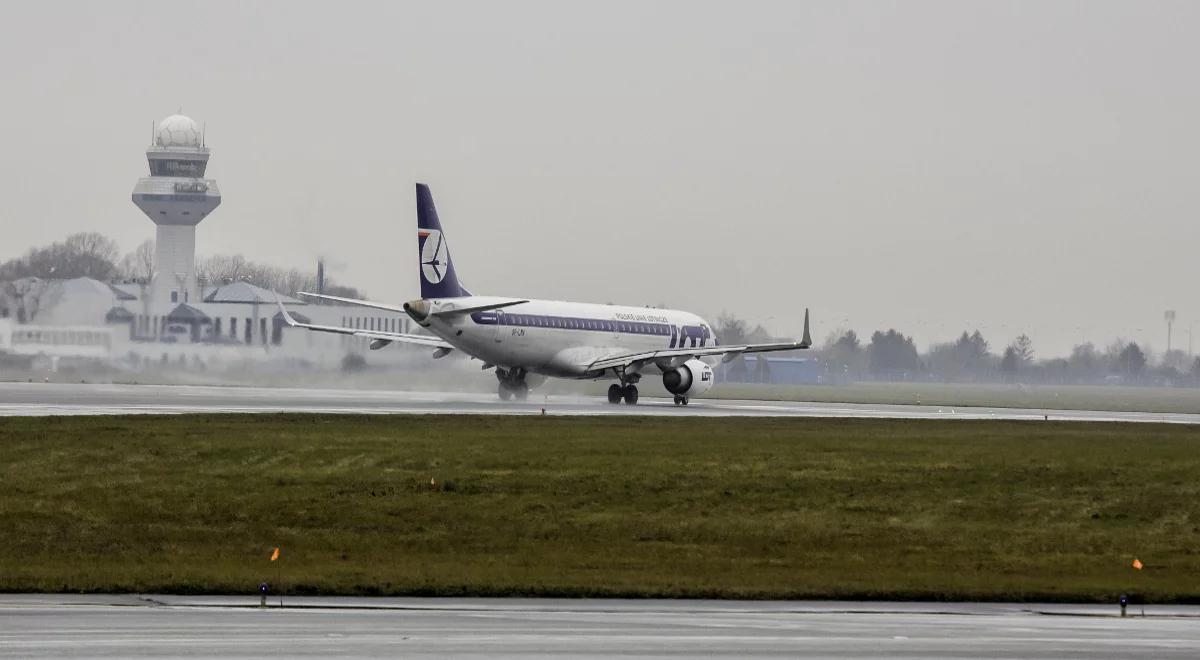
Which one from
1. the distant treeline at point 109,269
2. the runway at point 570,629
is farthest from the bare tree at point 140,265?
the runway at point 570,629

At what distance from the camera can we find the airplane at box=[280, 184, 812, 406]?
71.4 meters

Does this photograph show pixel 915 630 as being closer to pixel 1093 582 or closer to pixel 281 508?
pixel 1093 582

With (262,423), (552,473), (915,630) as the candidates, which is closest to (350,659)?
(915,630)

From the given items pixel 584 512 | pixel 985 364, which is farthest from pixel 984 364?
pixel 584 512

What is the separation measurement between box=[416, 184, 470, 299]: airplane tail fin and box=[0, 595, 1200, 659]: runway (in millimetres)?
47127

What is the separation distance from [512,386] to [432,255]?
27.8 feet

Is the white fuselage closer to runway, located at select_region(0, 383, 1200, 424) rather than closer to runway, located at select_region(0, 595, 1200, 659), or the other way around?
runway, located at select_region(0, 383, 1200, 424)

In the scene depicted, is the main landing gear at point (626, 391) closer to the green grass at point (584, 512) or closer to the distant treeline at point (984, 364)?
the green grass at point (584, 512)

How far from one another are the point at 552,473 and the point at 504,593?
1495cm

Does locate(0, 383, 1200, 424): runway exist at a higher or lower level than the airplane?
lower

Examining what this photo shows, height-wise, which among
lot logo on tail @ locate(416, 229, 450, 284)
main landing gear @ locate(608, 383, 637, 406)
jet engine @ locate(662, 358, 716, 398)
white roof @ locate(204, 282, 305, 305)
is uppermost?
white roof @ locate(204, 282, 305, 305)

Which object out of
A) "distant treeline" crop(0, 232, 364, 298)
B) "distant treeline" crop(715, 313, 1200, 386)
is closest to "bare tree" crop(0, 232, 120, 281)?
"distant treeline" crop(0, 232, 364, 298)

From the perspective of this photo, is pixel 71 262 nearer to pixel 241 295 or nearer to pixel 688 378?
pixel 241 295

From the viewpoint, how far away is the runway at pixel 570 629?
62.7 feet
